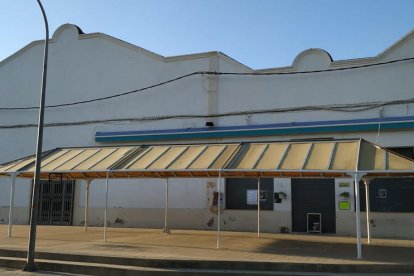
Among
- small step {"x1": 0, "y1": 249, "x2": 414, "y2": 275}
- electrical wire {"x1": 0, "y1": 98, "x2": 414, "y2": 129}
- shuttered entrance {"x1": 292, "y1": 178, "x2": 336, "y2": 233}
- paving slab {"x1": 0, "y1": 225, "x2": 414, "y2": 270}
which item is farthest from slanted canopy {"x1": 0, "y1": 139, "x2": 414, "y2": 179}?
electrical wire {"x1": 0, "y1": 98, "x2": 414, "y2": 129}

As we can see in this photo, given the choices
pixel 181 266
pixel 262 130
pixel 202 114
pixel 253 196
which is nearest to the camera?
pixel 181 266

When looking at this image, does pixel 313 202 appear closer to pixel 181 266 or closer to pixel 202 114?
→ pixel 202 114

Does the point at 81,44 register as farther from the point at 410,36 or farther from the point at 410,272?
the point at 410,272

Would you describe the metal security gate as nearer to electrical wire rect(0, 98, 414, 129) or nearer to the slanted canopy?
electrical wire rect(0, 98, 414, 129)

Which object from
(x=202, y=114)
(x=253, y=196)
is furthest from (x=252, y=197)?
(x=202, y=114)

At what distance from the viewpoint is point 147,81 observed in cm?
2316

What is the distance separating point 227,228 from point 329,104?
6.84m

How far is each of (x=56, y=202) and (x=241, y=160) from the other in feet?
43.2

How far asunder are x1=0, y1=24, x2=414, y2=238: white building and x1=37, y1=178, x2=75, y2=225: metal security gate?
3.6 inches

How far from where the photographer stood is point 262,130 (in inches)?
798

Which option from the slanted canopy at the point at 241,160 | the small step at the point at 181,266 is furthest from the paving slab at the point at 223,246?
the slanted canopy at the point at 241,160

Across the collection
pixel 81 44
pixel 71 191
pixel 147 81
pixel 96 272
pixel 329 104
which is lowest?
pixel 96 272

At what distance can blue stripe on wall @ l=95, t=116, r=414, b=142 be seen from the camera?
1828 centimetres

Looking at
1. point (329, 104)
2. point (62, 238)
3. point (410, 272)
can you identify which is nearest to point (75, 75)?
point (62, 238)
